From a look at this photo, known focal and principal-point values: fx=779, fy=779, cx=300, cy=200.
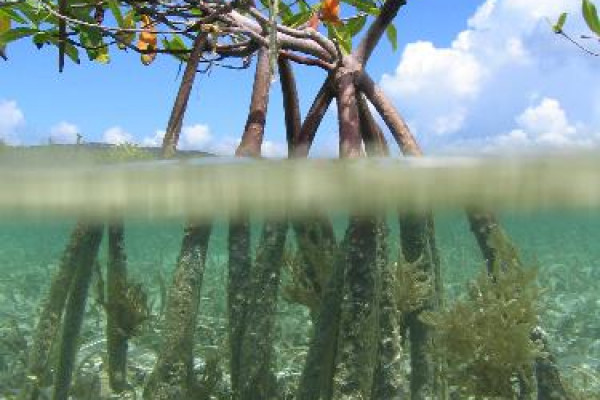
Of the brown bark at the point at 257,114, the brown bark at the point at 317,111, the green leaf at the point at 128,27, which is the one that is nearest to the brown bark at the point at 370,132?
the brown bark at the point at 317,111

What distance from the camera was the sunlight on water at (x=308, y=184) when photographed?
7.38 meters

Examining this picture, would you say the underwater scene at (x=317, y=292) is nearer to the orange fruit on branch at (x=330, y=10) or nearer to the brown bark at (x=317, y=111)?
the brown bark at (x=317, y=111)

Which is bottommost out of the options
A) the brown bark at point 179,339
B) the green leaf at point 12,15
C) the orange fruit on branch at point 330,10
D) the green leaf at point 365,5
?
the brown bark at point 179,339

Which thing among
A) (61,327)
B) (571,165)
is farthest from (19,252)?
(571,165)

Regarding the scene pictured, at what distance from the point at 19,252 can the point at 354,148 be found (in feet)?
40.5

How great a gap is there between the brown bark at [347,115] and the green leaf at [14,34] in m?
2.40

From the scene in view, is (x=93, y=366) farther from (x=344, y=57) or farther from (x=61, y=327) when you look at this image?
(x=344, y=57)

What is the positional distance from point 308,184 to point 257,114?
110 inches

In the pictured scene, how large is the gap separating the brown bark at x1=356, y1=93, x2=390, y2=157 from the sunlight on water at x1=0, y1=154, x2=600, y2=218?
199 mm

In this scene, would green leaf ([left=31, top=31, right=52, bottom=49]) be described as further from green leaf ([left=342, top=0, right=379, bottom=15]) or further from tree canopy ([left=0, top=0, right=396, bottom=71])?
green leaf ([left=342, top=0, right=379, bottom=15])

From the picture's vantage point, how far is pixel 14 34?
5.94 metres

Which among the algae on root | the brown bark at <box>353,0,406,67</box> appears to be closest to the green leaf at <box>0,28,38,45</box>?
the brown bark at <box>353,0,406,67</box>

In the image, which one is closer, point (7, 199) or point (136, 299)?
point (136, 299)

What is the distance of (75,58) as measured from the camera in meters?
6.73
